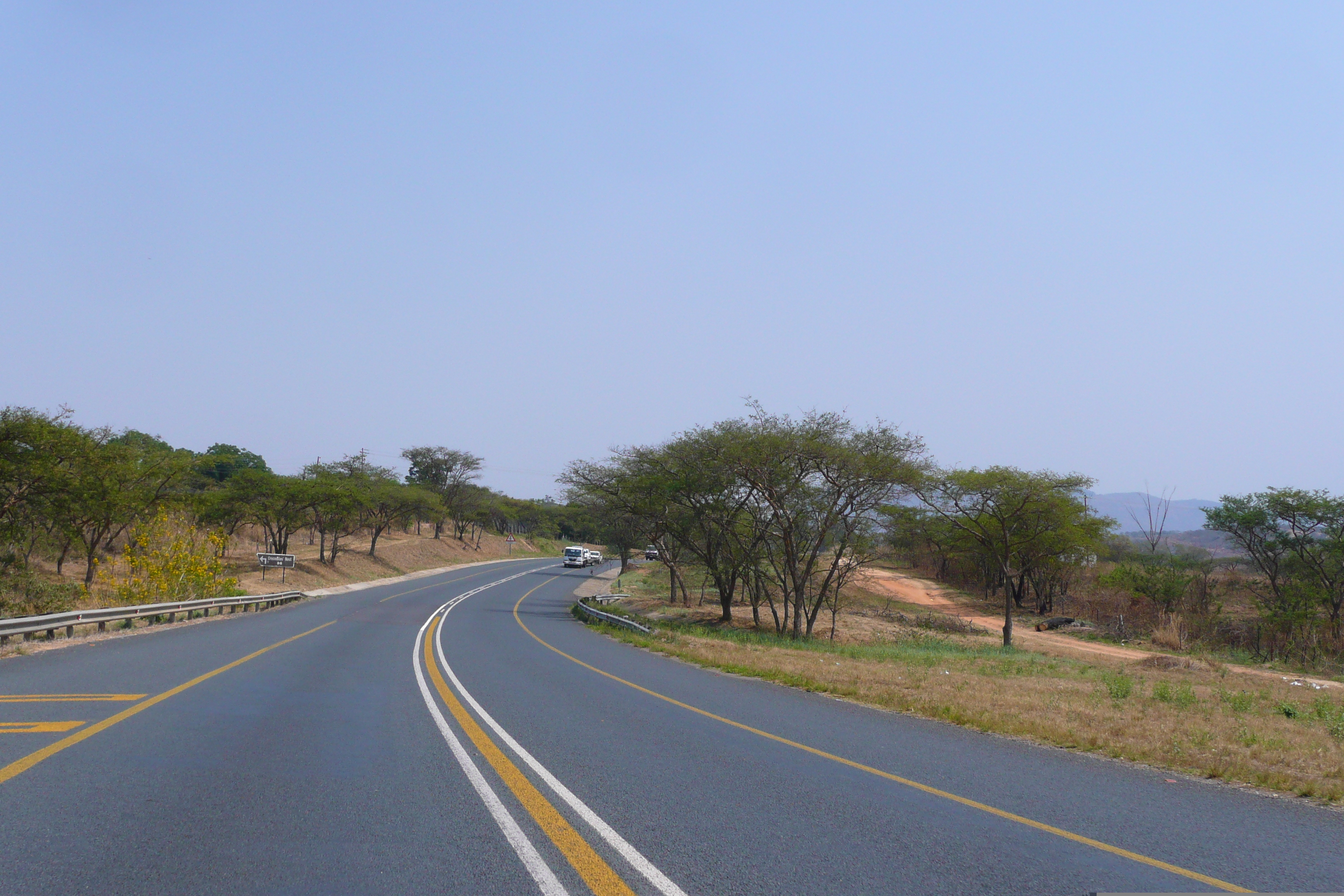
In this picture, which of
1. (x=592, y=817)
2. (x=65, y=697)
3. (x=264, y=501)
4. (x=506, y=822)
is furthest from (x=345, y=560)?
(x=592, y=817)

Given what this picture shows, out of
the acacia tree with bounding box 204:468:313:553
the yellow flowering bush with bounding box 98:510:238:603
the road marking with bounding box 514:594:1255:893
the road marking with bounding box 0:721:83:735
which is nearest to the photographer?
the road marking with bounding box 514:594:1255:893

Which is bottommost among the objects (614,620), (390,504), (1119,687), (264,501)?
(614,620)

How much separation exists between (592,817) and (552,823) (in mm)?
322

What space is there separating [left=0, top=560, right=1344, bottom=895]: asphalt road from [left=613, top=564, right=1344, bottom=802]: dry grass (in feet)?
2.90

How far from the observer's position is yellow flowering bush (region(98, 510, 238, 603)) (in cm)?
2758

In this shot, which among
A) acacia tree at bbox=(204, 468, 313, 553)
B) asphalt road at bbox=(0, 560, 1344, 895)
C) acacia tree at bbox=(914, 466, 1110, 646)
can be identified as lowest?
asphalt road at bbox=(0, 560, 1344, 895)

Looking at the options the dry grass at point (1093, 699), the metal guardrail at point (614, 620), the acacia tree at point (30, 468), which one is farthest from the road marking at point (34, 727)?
the acacia tree at point (30, 468)

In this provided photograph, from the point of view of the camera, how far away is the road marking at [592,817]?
503cm

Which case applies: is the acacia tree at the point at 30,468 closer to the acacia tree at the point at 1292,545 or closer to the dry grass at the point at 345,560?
the dry grass at the point at 345,560

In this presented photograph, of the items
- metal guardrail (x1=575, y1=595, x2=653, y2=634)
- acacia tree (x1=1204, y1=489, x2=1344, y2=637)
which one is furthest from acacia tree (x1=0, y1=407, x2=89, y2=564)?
acacia tree (x1=1204, y1=489, x2=1344, y2=637)

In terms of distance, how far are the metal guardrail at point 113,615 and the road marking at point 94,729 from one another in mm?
5576

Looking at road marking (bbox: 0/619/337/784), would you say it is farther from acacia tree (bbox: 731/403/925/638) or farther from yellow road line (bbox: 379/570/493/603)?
yellow road line (bbox: 379/570/493/603)

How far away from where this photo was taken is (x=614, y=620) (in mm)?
32344

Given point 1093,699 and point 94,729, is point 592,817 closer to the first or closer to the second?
point 94,729
